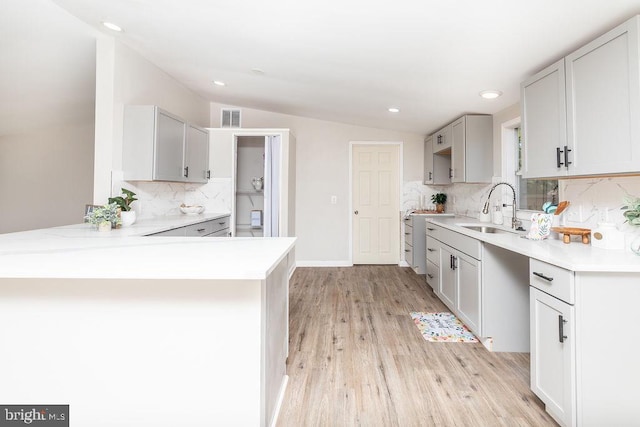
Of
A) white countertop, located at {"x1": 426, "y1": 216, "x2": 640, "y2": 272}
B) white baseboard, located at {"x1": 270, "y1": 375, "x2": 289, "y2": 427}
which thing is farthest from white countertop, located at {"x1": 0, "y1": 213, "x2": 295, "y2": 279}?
white countertop, located at {"x1": 426, "y1": 216, "x2": 640, "y2": 272}

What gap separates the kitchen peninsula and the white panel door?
163 inches

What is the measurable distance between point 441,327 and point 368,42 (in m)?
2.49

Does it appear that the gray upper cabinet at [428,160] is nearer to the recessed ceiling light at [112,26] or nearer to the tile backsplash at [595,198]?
the tile backsplash at [595,198]

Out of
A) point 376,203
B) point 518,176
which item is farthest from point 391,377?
point 376,203

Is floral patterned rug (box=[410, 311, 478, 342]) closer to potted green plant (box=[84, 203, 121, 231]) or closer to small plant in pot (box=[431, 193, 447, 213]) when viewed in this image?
small plant in pot (box=[431, 193, 447, 213])

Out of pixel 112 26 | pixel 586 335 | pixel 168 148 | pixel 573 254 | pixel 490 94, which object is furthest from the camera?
pixel 168 148

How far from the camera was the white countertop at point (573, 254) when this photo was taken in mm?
1396

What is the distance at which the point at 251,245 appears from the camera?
165 cm

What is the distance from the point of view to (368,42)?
2311 mm

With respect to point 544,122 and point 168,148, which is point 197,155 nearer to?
point 168,148

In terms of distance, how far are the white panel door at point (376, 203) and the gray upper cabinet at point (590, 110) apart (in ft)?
10.0

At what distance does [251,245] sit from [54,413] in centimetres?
110

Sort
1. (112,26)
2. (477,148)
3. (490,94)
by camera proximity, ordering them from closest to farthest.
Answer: (112,26), (490,94), (477,148)

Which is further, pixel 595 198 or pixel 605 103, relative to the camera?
pixel 595 198
